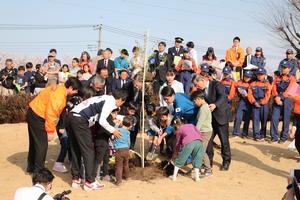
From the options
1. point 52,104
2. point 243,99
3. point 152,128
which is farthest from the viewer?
point 243,99

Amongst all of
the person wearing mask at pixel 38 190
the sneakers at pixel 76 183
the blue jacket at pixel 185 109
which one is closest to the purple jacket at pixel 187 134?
the blue jacket at pixel 185 109

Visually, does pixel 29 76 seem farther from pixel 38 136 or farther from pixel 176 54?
pixel 38 136

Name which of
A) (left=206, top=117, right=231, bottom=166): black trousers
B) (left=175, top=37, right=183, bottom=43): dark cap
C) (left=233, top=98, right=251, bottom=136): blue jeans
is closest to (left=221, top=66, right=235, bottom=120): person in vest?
(left=233, top=98, right=251, bottom=136): blue jeans

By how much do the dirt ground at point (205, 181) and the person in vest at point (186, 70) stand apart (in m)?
2.72

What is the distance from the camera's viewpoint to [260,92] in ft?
36.5

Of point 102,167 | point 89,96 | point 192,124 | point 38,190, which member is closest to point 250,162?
point 192,124

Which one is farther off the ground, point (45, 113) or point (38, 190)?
point (45, 113)

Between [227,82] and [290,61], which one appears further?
[290,61]

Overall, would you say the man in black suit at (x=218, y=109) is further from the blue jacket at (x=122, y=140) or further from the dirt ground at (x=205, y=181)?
the blue jacket at (x=122, y=140)

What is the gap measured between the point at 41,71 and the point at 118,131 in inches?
291

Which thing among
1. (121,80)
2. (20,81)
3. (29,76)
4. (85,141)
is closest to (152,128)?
(85,141)

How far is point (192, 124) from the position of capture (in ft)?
26.4

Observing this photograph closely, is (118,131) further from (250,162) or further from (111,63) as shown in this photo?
(111,63)

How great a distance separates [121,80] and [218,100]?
11.4 ft
